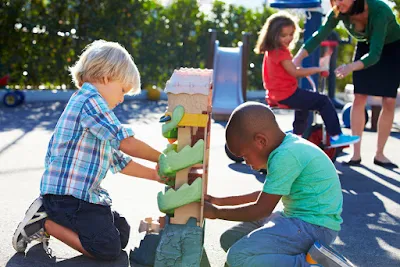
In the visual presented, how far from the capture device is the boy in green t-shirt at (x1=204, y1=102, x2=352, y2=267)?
2943 mm

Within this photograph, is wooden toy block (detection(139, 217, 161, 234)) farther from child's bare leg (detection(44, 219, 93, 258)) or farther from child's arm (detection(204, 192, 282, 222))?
child's arm (detection(204, 192, 282, 222))

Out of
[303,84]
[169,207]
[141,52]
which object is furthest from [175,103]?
[141,52]

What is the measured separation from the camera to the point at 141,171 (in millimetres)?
3555

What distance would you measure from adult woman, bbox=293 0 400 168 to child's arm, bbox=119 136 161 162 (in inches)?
102

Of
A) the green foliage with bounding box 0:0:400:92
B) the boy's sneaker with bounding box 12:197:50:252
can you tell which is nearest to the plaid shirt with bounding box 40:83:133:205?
the boy's sneaker with bounding box 12:197:50:252

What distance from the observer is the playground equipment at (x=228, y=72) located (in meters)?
9.93

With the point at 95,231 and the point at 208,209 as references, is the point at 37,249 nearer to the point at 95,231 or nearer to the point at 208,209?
the point at 95,231

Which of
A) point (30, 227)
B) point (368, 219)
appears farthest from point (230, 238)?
point (368, 219)

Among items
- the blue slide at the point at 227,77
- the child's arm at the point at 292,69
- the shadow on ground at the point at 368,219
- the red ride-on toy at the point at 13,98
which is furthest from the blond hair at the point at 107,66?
the red ride-on toy at the point at 13,98

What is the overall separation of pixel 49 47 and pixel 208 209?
27.9ft

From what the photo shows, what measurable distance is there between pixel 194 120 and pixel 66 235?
0.89 m

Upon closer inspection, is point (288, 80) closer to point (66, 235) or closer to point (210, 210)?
point (210, 210)

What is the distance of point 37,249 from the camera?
11.4 feet

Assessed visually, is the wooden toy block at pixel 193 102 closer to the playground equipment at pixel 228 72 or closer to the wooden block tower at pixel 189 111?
the wooden block tower at pixel 189 111
